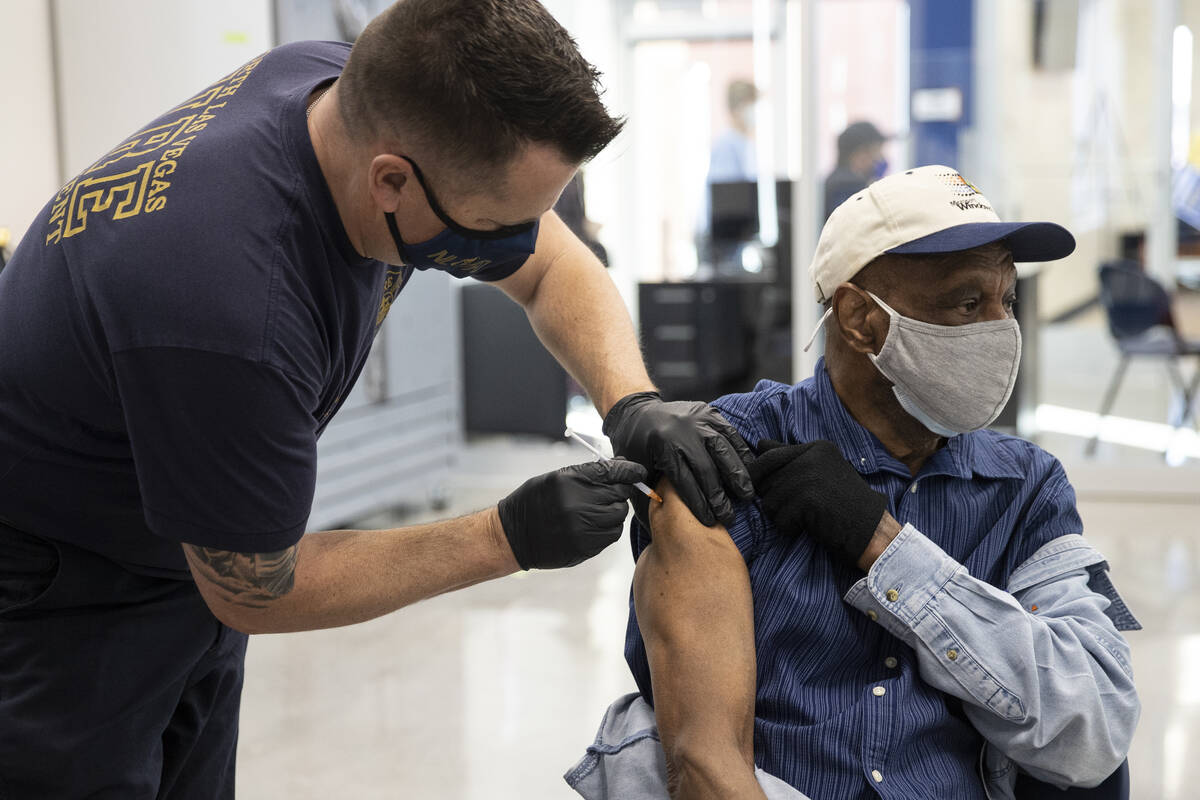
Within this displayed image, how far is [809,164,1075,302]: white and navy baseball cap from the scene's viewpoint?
1.32 meters

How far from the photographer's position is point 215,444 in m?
1.09

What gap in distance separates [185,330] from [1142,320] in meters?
4.79

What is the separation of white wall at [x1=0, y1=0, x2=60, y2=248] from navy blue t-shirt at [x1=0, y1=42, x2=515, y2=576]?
8.90ft

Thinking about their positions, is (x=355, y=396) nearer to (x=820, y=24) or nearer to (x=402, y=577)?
(x=820, y=24)

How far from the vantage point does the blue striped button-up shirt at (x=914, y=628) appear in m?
1.26

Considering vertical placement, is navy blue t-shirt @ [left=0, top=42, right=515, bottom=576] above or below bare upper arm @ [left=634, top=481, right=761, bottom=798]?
above

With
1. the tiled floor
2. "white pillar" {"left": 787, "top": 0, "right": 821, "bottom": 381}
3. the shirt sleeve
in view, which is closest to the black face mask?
the shirt sleeve

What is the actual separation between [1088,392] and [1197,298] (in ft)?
2.03

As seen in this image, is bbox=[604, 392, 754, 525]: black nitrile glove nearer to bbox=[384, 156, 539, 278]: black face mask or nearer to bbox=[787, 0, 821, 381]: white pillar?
bbox=[384, 156, 539, 278]: black face mask

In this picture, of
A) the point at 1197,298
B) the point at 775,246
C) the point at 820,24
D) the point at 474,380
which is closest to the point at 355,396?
the point at 474,380

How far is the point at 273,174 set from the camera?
117cm

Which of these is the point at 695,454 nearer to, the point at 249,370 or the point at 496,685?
the point at 249,370

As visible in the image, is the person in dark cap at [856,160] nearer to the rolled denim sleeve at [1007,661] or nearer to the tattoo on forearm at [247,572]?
the rolled denim sleeve at [1007,661]

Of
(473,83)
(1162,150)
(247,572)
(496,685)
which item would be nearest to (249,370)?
(247,572)
